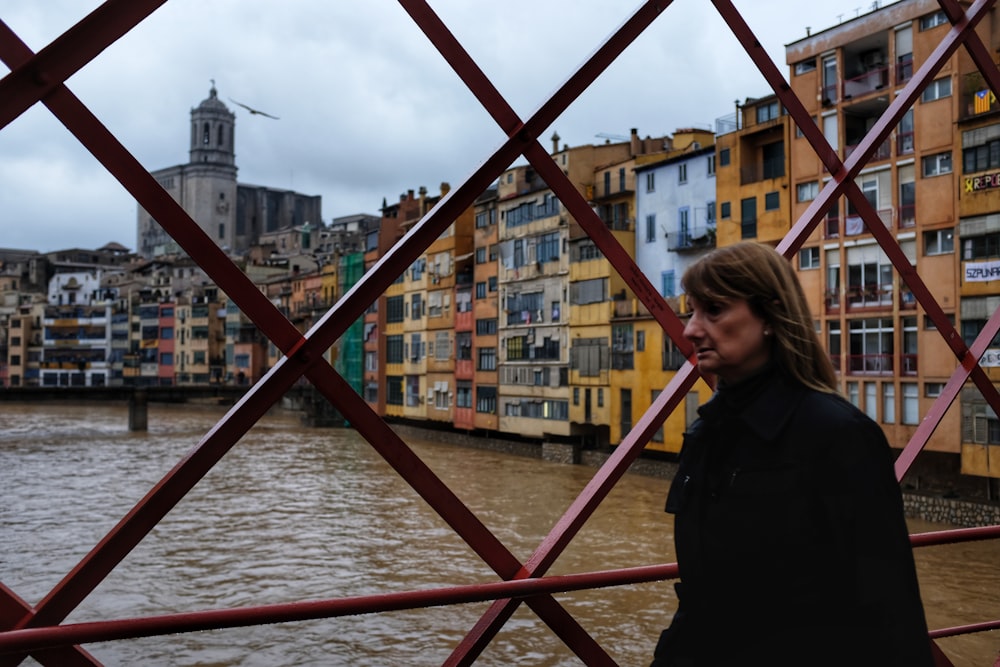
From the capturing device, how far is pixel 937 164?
849 inches

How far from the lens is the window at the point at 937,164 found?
21.4 m

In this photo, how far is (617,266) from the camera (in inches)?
94.3

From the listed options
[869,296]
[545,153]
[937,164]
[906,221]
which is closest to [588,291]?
[869,296]

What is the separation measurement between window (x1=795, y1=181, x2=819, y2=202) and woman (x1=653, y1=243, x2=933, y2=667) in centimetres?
2391

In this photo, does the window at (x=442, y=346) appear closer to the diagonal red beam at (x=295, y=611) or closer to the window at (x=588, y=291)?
the window at (x=588, y=291)

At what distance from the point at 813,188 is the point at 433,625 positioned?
51.8 ft

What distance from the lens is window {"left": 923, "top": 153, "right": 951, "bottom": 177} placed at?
21.4m

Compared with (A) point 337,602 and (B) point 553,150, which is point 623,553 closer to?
(A) point 337,602

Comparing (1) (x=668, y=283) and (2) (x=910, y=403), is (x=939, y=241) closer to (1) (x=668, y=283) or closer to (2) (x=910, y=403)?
(2) (x=910, y=403)

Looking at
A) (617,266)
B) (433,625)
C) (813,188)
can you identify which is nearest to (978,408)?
(813,188)

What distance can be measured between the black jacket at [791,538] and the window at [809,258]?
23709mm

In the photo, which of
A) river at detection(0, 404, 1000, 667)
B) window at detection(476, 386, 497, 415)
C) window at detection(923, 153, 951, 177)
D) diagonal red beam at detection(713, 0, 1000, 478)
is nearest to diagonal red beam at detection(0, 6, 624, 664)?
diagonal red beam at detection(713, 0, 1000, 478)

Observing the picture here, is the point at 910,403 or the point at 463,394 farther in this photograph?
the point at 463,394

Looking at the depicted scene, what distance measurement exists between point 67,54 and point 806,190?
24665 millimetres
